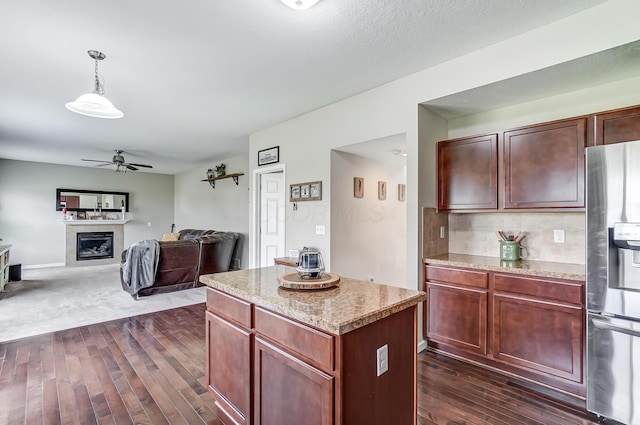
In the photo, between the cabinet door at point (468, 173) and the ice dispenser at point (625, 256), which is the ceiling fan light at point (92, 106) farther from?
the ice dispenser at point (625, 256)

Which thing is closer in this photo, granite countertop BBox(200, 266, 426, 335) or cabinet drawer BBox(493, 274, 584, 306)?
granite countertop BBox(200, 266, 426, 335)

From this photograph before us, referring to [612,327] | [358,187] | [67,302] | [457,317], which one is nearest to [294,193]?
[358,187]

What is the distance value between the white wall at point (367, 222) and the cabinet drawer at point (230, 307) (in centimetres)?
197

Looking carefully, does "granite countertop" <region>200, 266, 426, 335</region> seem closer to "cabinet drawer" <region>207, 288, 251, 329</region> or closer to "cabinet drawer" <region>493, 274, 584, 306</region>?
"cabinet drawer" <region>207, 288, 251, 329</region>

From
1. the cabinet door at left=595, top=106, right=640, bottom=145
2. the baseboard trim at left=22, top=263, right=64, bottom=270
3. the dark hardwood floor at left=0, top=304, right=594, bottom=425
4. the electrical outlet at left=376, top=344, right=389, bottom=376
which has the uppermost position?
the cabinet door at left=595, top=106, right=640, bottom=145

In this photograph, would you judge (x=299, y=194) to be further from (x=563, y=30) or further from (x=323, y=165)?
(x=563, y=30)

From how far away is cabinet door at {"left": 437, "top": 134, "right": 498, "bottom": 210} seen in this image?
2.79 meters

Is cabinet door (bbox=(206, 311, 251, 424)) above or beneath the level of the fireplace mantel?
beneath

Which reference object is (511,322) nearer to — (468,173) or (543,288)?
(543,288)

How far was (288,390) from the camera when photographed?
4.69ft

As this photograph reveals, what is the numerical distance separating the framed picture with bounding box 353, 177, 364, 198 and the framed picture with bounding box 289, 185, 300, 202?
77 cm

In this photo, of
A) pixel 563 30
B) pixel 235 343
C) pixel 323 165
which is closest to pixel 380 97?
pixel 323 165

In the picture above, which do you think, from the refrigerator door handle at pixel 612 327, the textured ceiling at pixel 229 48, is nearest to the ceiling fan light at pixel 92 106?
the textured ceiling at pixel 229 48

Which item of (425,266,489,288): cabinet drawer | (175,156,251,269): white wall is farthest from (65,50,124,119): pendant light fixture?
(175,156,251,269): white wall
